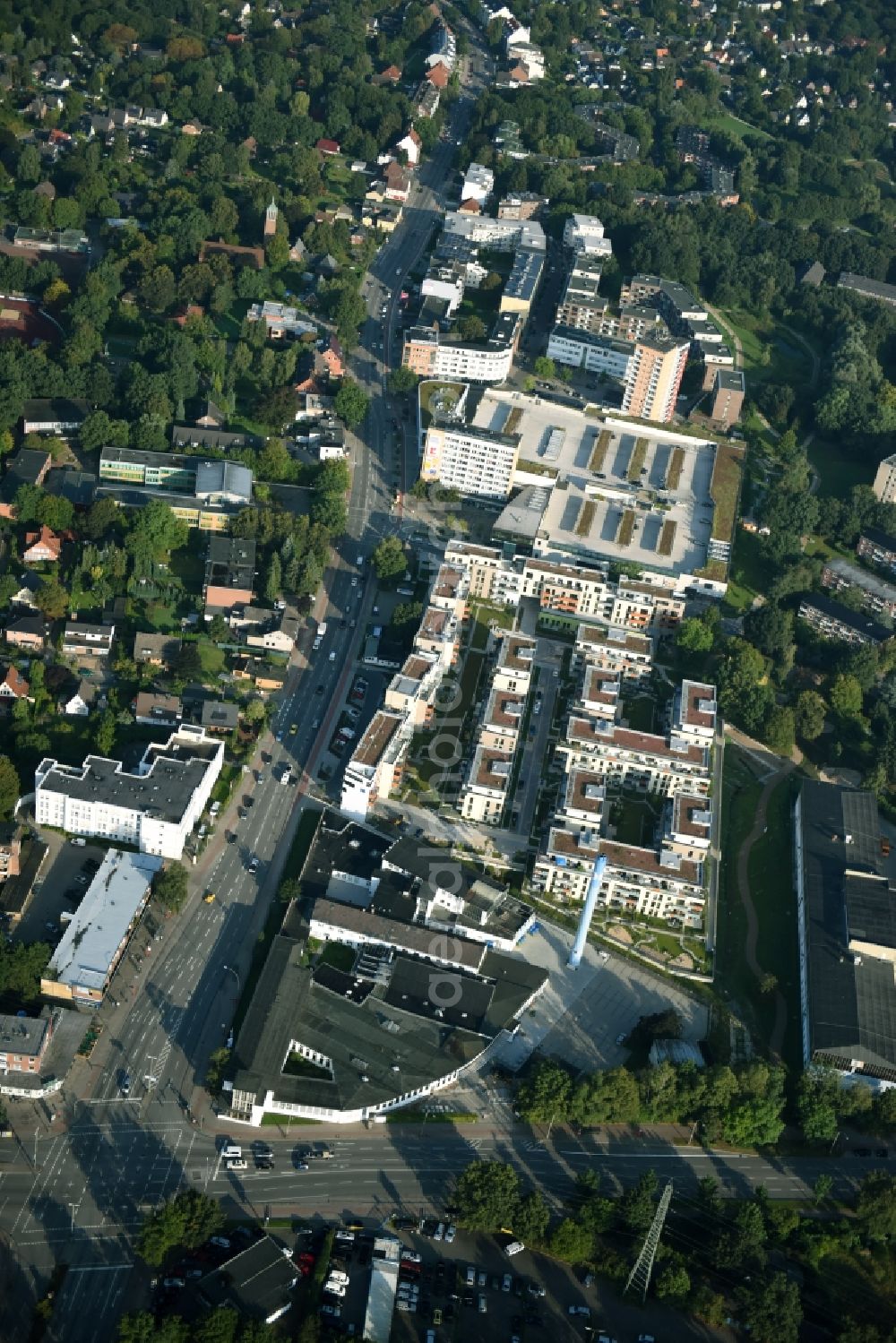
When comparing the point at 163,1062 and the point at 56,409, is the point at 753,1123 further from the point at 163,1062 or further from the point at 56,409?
the point at 56,409

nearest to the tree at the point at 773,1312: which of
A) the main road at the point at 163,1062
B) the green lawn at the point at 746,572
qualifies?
the main road at the point at 163,1062

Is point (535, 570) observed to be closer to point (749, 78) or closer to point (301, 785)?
point (301, 785)

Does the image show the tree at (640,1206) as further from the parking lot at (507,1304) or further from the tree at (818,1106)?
the tree at (818,1106)

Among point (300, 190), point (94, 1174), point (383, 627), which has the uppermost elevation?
point (300, 190)

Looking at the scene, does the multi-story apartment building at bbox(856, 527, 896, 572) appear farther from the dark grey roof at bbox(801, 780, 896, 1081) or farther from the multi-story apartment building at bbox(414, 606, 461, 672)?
the multi-story apartment building at bbox(414, 606, 461, 672)

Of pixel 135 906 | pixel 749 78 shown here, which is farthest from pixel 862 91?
pixel 135 906

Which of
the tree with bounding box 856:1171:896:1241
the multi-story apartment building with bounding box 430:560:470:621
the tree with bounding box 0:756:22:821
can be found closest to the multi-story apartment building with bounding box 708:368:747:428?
the multi-story apartment building with bounding box 430:560:470:621
